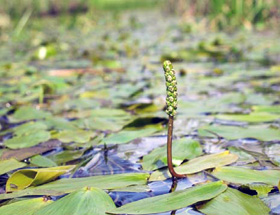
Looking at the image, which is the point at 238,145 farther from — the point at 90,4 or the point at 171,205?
the point at 90,4

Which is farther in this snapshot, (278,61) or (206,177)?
(278,61)

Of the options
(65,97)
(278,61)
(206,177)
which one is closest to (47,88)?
(65,97)

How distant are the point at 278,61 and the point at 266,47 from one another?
520mm

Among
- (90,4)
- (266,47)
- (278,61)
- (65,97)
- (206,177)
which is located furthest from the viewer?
(90,4)

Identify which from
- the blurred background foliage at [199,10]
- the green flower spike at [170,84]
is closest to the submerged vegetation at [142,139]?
the green flower spike at [170,84]

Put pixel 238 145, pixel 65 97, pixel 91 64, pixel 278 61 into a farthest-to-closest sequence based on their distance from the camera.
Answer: pixel 91 64 < pixel 278 61 < pixel 65 97 < pixel 238 145

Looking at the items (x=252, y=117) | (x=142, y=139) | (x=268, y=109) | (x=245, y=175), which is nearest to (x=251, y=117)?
(x=252, y=117)

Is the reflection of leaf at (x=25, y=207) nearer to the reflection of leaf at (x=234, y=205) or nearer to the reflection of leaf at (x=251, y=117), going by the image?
the reflection of leaf at (x=234, y=205)

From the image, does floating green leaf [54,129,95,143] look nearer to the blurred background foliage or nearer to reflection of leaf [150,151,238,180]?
reflection of leaf [150,151,238,180]

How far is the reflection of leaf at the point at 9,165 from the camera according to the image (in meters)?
0.88

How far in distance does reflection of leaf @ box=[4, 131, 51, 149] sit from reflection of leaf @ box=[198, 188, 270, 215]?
602 millimetres

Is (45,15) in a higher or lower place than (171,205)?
higher

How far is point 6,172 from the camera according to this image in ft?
2.89

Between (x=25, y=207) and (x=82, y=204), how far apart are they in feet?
0.38
